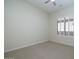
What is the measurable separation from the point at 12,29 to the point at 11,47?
3.38 ft

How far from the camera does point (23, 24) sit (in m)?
5.51

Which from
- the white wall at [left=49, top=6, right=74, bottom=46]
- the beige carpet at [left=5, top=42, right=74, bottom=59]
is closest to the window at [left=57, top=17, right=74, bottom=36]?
the white wall at [left=49, top=6, right=74, bottom=46]

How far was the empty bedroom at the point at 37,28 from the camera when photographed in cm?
441

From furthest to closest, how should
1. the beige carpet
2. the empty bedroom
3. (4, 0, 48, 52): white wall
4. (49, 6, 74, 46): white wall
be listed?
1. (49, 6, 74, 46): white wall
2. (4, 0, 48, 52): white wall
3. the empty bedroom
4. the beige carpet

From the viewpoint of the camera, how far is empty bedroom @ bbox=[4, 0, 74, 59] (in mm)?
4412

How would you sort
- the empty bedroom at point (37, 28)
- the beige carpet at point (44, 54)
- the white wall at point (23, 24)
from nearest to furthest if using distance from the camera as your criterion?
the beige carpet at point (44, 54), the empty bedroom at point (37, 28), the white wall at point (23, 24)

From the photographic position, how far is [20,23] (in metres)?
5.30

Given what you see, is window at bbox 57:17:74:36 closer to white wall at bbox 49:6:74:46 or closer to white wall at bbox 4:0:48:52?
white wall at bbox 49:6:74:46

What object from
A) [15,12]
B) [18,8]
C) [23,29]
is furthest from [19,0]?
[23,29]

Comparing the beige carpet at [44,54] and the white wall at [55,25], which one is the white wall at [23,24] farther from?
the beige carpet at [44,54]

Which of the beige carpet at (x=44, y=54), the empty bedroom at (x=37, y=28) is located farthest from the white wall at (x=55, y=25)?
the beige carpet at (x=44, y=54)

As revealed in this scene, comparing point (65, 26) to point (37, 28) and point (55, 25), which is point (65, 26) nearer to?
point (55, 25)

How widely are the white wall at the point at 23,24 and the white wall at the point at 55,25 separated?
1.80 ft

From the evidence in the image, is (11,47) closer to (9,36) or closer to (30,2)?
(9,36)
